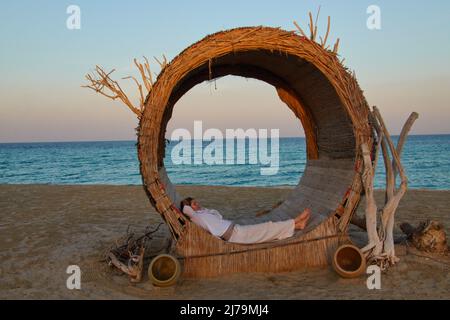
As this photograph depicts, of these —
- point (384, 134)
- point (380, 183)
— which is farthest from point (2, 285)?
point (380, 183)

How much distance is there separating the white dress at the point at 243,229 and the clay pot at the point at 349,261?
55cm

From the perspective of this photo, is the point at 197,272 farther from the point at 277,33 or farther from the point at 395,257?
the point at 277,33

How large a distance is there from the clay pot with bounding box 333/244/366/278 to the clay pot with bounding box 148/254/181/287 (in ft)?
4.42

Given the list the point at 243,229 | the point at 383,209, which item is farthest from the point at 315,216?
the point at 243,229

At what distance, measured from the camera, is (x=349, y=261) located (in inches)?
153

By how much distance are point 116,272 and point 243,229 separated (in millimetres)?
1250

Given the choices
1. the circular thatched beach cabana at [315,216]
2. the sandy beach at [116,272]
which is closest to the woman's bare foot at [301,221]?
the circular thatched beach cabana at [315,216]

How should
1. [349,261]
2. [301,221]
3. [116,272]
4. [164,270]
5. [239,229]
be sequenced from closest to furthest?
[164,270], [349,261], [116,272], [239,229], [301,221]

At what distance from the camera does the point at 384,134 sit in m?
4.20

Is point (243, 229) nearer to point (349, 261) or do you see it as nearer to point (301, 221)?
point (301, 221)

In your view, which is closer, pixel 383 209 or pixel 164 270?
pixel 164 270

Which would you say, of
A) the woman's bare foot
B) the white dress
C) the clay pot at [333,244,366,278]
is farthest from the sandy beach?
the woman's bare foot

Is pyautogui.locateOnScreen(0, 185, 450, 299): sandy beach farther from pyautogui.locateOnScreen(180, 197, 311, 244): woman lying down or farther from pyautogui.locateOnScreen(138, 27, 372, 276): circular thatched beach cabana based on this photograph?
pyautogui.locateOnScreen(180, 197, 311, 244): woman lying down

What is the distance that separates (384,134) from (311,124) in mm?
1358
